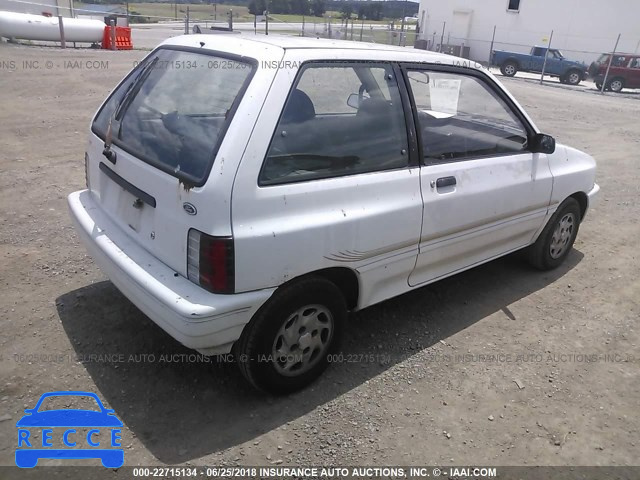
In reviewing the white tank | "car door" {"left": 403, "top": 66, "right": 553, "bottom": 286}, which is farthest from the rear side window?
the white tank

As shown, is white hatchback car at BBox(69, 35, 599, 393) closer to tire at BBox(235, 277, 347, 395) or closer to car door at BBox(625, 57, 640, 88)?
tire at BBox(235, 277, 347, 395)

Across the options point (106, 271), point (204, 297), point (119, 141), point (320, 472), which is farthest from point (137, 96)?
point (320, 472)

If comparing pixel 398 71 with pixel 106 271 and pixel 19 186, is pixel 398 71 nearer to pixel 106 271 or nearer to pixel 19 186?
pixel 106 271

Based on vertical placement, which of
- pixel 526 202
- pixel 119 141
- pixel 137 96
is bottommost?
pixel 526 202

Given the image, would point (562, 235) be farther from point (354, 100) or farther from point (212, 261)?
point (212, 261)

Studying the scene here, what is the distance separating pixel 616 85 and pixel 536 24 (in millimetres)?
10733

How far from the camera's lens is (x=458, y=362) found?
11.3 ft

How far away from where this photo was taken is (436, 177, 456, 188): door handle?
3293 millimetres

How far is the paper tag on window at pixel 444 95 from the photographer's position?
147 inches

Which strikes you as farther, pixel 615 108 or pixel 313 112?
pixel 615 108

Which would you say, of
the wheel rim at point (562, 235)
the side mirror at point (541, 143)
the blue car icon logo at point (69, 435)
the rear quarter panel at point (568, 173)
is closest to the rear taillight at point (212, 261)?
the blue car icon logo at point (69, 435)

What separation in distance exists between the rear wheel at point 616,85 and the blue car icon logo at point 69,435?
82.4 ft

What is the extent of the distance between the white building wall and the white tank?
2073 cm

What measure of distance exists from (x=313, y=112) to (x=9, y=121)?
713cm
